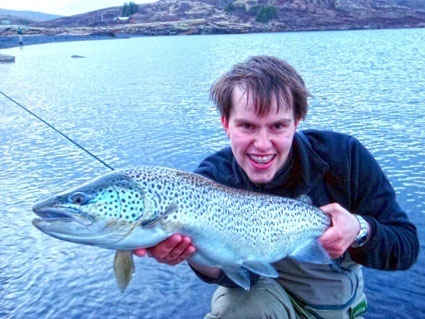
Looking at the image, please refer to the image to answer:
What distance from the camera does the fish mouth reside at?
2722 millimetres

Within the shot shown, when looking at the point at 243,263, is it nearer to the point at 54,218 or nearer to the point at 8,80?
the point at 54,218

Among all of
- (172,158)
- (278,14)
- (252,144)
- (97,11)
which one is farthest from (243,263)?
(97,11)

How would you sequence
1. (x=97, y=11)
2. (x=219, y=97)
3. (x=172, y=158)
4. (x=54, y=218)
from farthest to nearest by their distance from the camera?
1. (x=97, y=11)
2. (x=172, y=158)
3. (x=219, y=97)
4. (x=54, y=218)

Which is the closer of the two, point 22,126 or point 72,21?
point 22,126

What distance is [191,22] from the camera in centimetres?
11531

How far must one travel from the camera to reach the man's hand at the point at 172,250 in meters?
3.00

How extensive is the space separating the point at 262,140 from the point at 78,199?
1197 millimetres

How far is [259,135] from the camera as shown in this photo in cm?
341

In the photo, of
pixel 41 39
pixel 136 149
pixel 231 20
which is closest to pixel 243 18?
pixel 231 20

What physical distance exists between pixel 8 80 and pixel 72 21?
119 metres

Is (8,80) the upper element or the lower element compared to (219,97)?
lower

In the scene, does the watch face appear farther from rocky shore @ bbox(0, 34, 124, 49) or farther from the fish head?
rocky shore @ bbox(0, 34, 124, 49)

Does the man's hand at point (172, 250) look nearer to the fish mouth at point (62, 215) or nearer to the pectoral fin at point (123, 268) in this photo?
the pectoral fin at point (123, 268)

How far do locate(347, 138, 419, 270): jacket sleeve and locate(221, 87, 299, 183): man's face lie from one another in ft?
1.53
